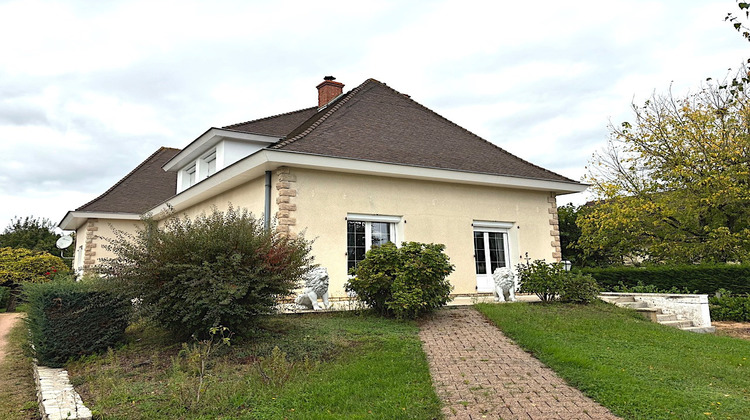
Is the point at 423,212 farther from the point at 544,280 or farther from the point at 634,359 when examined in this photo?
the point at 634,359

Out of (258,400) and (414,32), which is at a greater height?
(414,32)

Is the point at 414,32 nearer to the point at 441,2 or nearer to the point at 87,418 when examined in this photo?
the point at 441,2

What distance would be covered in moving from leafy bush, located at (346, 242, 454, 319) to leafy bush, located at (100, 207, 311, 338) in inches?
73.4

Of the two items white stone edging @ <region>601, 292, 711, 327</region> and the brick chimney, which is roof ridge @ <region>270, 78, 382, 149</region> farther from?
white stone edging @ <region>601, 292, 711, 327</region>

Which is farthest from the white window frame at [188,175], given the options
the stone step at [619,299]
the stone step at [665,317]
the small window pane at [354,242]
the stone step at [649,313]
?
the stone step at [665,317]

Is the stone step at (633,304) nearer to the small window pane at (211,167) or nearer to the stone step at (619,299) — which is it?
the stone step at (619,299)

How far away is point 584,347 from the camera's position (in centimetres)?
660

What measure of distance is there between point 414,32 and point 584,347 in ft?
20.1

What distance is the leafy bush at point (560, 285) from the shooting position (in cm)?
1001

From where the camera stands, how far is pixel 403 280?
8.24 m

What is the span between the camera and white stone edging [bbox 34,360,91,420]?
174 inches

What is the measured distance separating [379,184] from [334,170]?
1.25 m

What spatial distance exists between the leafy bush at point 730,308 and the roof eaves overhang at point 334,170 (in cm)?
429

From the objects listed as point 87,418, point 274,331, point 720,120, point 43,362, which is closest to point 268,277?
point 274,331
